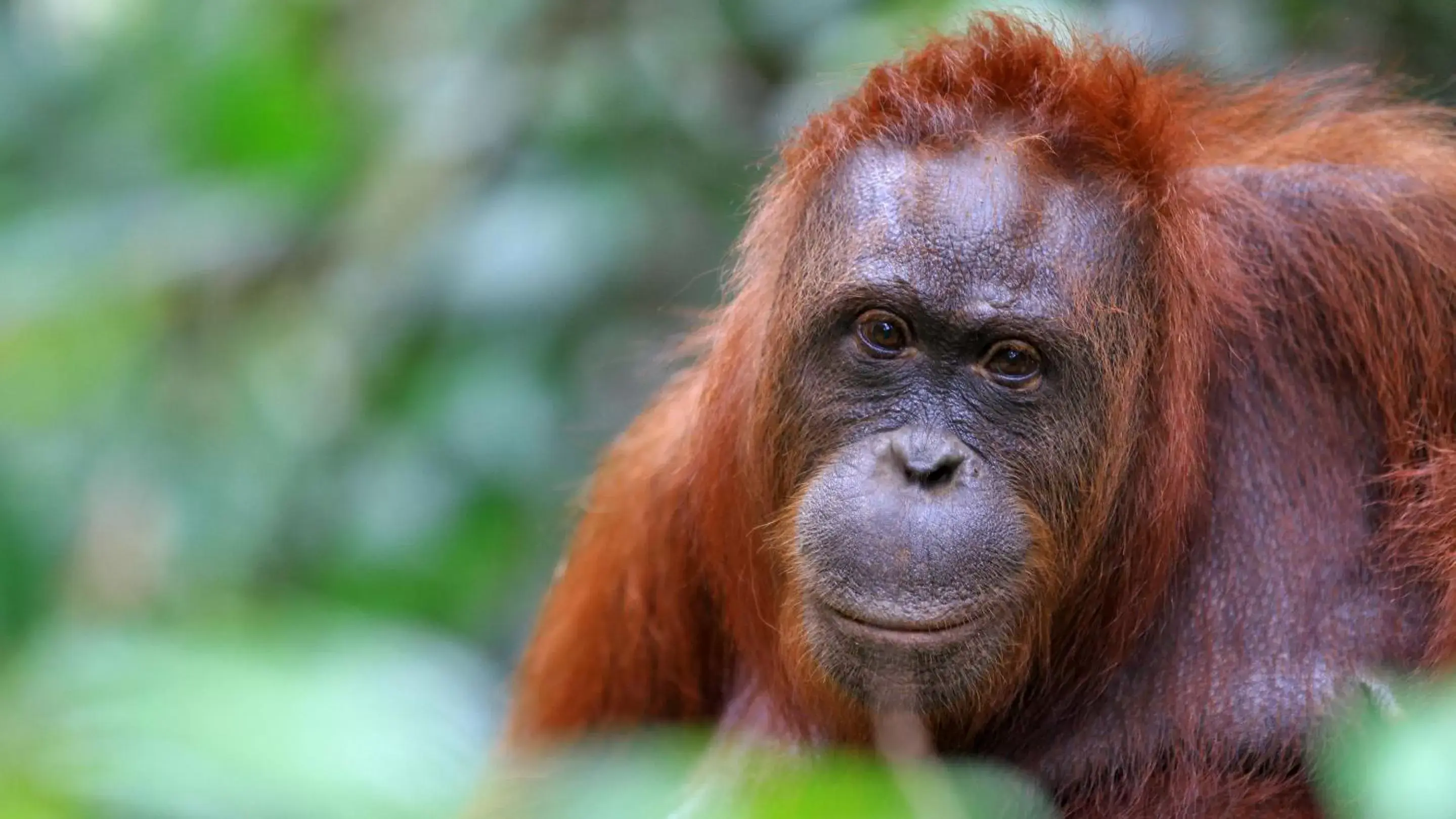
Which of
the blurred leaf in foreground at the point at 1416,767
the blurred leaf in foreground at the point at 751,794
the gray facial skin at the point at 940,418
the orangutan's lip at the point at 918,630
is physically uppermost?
the gray facial skin at the point at 940,418

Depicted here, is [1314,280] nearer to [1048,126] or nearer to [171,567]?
[1048,126]

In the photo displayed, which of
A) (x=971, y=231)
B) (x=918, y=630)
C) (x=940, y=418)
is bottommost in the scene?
(x=918, y=630)

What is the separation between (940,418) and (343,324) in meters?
1.84

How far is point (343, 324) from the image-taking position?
3.65 metres

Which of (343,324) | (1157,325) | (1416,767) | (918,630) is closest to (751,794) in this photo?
(1416,767)

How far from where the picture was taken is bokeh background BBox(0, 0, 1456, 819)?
79 centimetres

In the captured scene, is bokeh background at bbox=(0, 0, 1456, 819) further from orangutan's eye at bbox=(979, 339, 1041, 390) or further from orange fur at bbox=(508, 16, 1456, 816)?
orangutan's eye at bbox=(979, 339, 1041, 390)

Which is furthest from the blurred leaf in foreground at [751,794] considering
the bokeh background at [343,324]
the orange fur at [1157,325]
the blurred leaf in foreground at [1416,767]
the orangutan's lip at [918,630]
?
the orange fur at [1157,325]

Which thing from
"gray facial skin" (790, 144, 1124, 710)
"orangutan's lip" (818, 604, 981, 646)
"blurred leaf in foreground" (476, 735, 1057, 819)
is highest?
"gray facial skin" (790, 144, 1124, 710)

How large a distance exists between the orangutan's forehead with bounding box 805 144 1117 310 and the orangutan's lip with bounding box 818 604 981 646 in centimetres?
47

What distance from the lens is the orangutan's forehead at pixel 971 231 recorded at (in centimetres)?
231

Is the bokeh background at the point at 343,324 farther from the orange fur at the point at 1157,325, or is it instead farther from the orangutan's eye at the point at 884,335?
the orangutan's eye at the point at 884,335

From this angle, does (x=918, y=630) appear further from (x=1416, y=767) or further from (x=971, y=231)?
(x=1416, y=767)

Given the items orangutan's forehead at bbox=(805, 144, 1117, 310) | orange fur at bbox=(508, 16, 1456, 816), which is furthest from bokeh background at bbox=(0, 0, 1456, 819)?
orangutan's forehead at bbox=(805, 144, 1117, 310)
